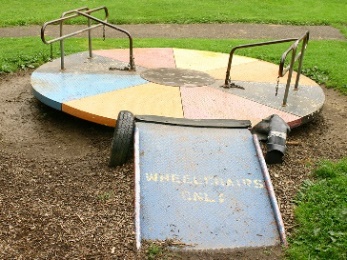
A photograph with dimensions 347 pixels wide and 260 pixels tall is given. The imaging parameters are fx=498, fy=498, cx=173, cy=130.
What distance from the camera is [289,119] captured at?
5.41 meters

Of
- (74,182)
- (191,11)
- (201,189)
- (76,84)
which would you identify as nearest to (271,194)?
(201,189)

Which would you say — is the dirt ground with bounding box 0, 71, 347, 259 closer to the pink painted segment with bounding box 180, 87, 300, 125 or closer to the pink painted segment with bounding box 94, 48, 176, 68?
the pink painted segment with bounding box 180, 87, 300, 125

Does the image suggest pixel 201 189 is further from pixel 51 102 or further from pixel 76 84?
pixel 76 84

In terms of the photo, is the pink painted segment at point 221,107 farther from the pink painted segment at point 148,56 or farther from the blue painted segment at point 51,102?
the blue painted segment at point 51,102

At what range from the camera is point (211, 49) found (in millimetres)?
9250

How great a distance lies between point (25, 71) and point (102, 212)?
4.44 metres

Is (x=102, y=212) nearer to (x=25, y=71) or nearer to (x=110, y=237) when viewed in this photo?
(x=110, y=237)

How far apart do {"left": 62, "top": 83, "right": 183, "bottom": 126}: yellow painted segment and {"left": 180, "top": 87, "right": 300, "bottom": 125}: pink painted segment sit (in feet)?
0.42

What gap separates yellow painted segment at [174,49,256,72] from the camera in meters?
7.31

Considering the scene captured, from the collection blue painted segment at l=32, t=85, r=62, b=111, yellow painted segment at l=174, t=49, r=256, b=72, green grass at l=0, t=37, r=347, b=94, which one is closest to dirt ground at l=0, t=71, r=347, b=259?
blue painted segment at l=32, t=85, r=62, b=111

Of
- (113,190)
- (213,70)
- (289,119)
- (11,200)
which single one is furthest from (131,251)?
(213,70)

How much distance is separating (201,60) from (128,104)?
2.44 meters

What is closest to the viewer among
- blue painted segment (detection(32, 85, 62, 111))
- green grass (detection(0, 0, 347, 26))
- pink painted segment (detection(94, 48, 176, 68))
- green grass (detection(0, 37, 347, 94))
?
blue painted segment (detection(32, 85, 62, 111))

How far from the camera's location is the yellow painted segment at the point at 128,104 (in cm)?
528
